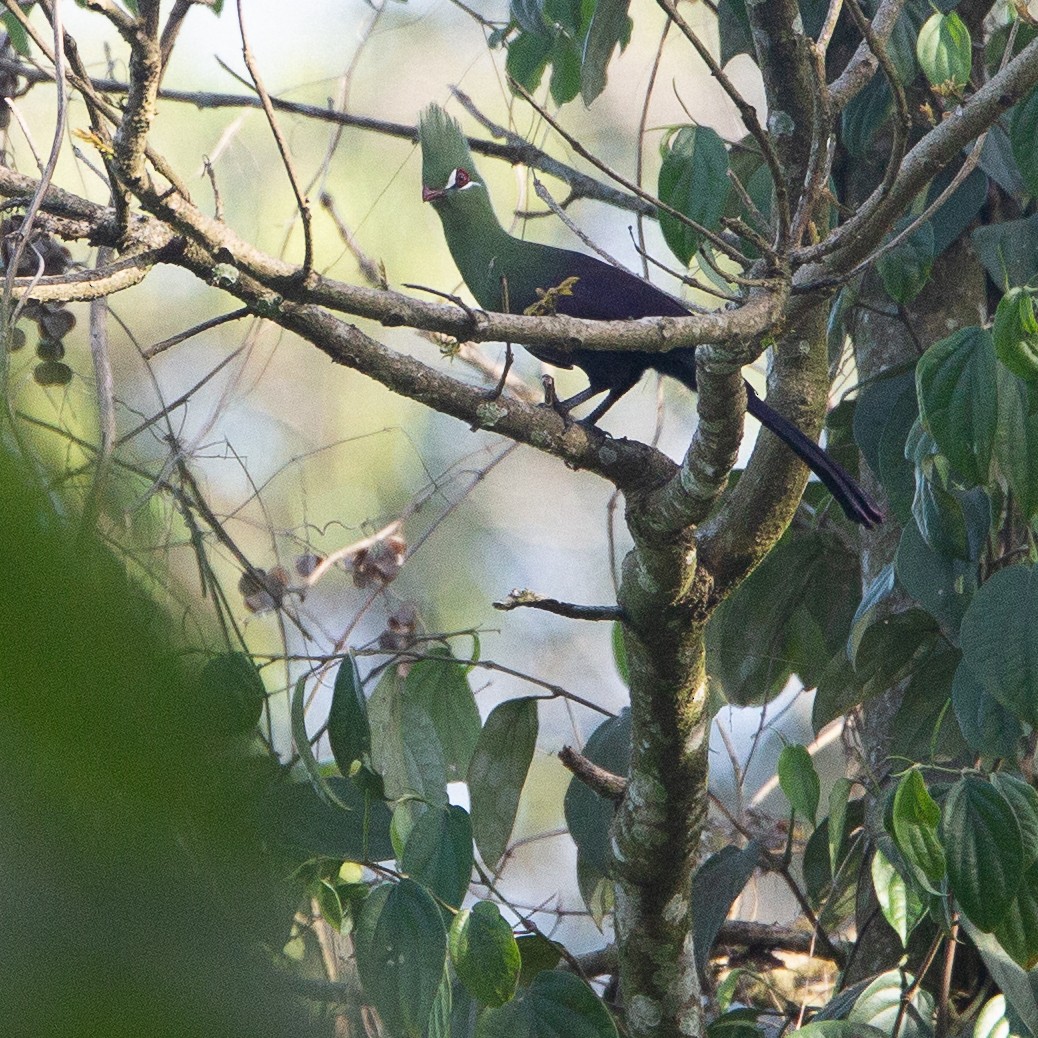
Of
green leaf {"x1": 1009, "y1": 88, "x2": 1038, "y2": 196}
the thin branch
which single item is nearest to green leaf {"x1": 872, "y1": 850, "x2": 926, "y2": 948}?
green leaf {"x1": 1009, "y1": 88, "x2": 1038, "y2": 196}

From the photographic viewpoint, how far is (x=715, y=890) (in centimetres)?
216

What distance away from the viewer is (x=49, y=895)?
0.26 meters

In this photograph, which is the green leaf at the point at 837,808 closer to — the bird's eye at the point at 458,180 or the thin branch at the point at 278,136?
the thin branch at the point at 278,136

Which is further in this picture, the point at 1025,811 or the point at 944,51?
the point at 944,51

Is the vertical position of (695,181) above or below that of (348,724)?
above

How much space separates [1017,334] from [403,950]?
1.14 metres

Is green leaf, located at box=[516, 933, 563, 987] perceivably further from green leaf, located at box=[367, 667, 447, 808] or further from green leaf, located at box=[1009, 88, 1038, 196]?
green leaf, located at box=[1009, 88, 1038, 196]

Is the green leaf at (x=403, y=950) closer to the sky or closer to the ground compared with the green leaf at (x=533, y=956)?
closer to the ground

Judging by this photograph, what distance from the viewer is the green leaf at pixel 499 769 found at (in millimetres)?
2137

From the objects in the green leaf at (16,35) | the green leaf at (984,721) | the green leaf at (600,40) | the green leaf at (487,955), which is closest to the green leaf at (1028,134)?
the green leaf at (984,721)

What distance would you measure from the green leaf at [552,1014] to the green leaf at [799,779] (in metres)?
0.44

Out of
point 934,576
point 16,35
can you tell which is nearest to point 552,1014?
point 934,576

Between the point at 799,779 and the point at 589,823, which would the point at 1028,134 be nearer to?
the point at 799,779

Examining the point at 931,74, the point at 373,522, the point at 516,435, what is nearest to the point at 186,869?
the point at 516,435
